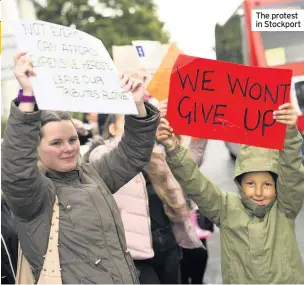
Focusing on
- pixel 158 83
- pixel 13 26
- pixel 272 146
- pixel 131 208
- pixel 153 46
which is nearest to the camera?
pixel 13 26

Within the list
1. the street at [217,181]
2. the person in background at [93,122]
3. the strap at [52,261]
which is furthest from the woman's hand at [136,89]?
the person in background at [93,122]

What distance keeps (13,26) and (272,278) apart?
5.37 feet

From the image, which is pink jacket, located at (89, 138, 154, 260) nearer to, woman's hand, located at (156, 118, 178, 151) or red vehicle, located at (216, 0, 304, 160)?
woman's hand, located at (156, 118, 178, 151)

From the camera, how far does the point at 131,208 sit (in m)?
3.64

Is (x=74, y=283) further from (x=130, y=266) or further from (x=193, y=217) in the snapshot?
(x=193, y=217)

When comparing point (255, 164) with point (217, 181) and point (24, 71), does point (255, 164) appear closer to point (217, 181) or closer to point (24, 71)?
point (24, 71)

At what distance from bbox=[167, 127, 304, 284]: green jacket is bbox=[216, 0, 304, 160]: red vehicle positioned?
3851 millimetres

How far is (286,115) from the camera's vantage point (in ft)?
9.07

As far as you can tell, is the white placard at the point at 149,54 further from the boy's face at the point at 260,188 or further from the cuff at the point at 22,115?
the cuff at the point at 22,115

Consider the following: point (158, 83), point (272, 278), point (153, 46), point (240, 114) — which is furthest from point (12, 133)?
point (153, 46)

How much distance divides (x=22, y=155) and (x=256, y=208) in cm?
120

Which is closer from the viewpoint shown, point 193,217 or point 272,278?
point 272,278

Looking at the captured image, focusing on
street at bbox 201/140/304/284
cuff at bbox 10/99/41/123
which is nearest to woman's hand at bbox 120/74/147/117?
cuff at bbox 10/99/41/123

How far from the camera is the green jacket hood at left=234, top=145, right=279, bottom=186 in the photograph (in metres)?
3.03
